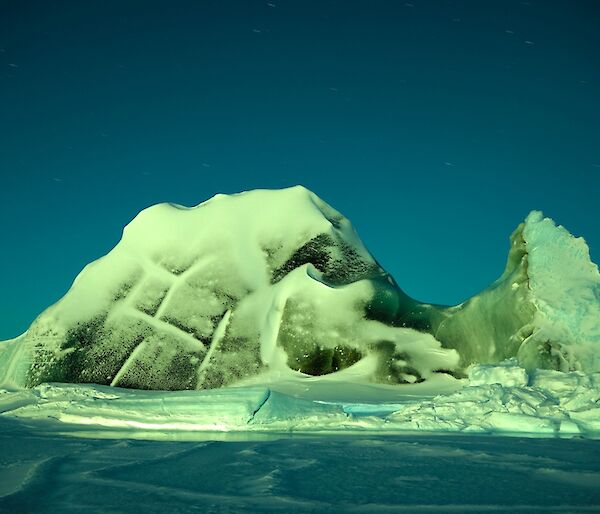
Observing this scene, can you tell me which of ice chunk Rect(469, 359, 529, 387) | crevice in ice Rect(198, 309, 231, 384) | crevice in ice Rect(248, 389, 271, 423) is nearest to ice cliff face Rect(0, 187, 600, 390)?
crevice in ice Rect(198, 309, 231, 384)

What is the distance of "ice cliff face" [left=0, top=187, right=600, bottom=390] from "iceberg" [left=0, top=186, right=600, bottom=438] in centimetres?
2

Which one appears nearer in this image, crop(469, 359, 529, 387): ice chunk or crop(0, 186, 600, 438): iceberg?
crop(469, 359, 529, 387): ice chunk

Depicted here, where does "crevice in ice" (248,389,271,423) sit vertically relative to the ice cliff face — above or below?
below

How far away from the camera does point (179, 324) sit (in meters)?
10.6

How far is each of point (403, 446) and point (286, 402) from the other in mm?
1989

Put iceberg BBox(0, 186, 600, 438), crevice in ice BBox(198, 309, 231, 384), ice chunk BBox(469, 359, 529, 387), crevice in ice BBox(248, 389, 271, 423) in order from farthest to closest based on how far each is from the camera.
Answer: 1. crevice in ice BBox(198, 309, 231, 384)
2. iceberg BBox(0, 186, 600, 438)
3. ice chunk BBox(469, 359, 529, 387)
4. crevice in ice BBox(248, 389, 271, 423)

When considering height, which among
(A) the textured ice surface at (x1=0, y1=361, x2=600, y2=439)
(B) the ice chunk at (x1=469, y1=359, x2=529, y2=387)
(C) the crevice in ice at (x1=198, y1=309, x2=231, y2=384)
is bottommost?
(A) the textured ice surface at (x1=0, y1=361, x2=600, y2=439)

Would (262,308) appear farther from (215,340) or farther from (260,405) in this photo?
(260,405)

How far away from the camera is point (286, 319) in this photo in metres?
10.2

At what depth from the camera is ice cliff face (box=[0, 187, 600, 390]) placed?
30.7 feet

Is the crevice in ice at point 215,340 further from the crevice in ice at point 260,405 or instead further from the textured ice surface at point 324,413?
the crevice in ice at point 260,405

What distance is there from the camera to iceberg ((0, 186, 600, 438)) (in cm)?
815

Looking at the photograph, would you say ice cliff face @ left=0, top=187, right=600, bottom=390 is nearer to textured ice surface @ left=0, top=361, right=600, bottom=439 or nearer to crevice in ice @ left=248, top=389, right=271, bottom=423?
textured ice surface @ left=0, top=361, right=600, bottom=439

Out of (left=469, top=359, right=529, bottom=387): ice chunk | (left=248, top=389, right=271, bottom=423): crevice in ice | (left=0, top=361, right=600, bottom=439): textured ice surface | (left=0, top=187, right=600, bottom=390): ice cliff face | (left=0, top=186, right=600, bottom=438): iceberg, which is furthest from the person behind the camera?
(left=0, top=187, right=600, bottom=390): ice cliff face
